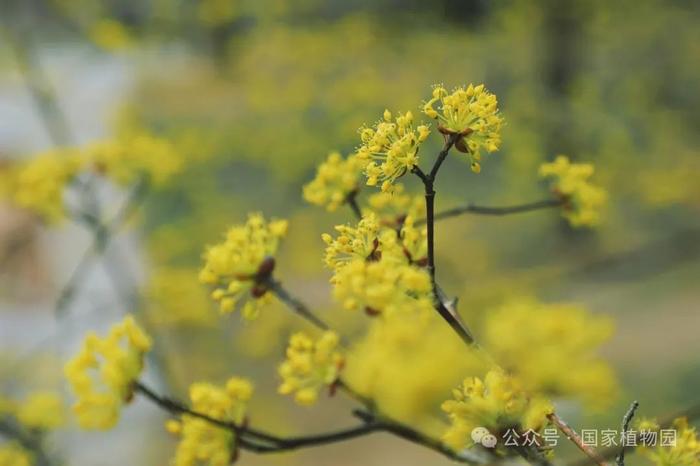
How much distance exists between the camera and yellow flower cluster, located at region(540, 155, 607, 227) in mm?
1060

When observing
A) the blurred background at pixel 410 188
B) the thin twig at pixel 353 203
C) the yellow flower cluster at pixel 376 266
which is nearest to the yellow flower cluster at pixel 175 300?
the blurred background at pixel 410 188

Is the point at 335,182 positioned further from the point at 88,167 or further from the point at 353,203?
the point at 88,167

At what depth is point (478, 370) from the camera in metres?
0.84

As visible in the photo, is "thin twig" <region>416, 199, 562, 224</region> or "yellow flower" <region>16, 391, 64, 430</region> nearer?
"thin twig" <region>416, 199, 562, 224</region>

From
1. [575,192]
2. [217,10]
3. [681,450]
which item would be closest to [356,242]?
[681,450]

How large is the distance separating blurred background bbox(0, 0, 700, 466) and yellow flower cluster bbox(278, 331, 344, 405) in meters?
A: 2.00

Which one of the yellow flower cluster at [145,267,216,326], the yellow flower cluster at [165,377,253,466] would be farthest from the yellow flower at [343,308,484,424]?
the yellow flower cluster at [145,267,216,326]

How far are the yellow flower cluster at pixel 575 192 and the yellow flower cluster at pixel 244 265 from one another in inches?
14.8

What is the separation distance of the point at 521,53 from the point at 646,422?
519cm

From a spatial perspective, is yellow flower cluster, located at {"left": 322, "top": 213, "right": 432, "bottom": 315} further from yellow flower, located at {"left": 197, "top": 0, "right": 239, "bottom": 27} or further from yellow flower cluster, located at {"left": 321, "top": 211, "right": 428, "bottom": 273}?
yellow flower, located at {"left": 197, "top": 0, "right": 239, "bottom": 27}

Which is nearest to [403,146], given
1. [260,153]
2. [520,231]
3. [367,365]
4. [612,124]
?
[367,365]

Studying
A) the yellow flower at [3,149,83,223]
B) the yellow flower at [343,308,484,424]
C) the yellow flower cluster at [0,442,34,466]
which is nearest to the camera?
the yellow flower at [343,308,484,424]

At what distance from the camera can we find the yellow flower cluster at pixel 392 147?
2.33ft

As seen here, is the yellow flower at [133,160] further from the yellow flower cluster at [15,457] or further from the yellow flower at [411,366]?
the yellow flower at [411,366]
